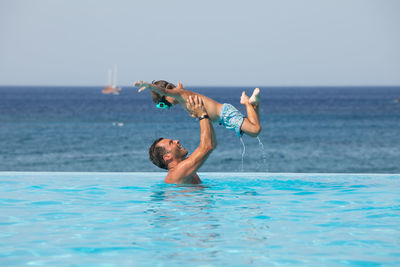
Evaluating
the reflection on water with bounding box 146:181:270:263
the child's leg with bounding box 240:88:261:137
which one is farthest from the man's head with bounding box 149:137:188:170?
the child's leg with bounding box 240:88:261:137

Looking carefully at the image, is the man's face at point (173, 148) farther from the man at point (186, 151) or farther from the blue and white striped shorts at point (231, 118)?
the blue and white striped shorts at point (231, 118)

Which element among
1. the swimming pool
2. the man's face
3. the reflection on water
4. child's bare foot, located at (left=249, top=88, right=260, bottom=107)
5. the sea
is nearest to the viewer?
the swimming pool

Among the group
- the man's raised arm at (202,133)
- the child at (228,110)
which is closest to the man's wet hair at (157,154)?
the man's raised arm at (202,133)

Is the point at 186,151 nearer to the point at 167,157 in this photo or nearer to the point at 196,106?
the point at 167,157

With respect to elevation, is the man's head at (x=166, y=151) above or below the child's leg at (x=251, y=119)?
below

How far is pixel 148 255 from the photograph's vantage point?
473 centimetres

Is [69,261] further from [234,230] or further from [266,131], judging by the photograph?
[266,131]

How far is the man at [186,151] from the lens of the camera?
303 inches

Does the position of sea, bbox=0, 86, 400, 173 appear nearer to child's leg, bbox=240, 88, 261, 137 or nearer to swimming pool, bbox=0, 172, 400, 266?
swimming pool, bbox=0, 172, 400, 266

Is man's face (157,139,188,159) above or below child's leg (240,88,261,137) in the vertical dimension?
below

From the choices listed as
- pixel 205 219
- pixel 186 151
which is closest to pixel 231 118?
pixel 186 151

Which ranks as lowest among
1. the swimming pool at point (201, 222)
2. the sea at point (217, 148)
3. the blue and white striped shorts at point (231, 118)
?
the sea at point (217, 148)

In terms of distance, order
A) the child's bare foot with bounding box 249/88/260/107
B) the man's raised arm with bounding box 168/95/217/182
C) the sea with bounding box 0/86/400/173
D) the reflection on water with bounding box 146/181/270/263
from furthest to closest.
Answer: the sea with bounding box 0/86/400/173 < the man's raised arm with bounding box 168/95/217/182 < the child's bare foot with bounding box 249/88/260/107 < the reflection on water with bounding box 146/181/270/263

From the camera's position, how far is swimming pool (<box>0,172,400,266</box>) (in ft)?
15.4
